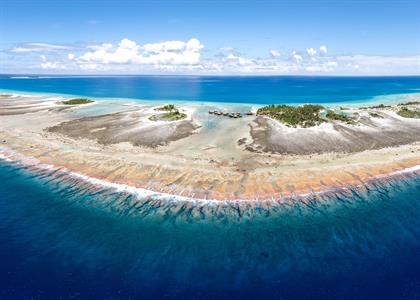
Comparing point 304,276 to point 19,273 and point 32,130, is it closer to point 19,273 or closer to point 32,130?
point 19,273

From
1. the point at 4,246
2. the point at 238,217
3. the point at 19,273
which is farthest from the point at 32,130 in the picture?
the point at 238,217

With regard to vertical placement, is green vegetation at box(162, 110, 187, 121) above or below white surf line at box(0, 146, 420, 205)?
above

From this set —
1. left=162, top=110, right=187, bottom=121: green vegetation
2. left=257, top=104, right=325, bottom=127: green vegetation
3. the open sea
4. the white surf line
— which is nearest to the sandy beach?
the white surf line

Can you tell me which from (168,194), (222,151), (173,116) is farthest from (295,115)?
(168,194)

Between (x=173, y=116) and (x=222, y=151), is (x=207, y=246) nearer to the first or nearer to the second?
(x=222, y=151)

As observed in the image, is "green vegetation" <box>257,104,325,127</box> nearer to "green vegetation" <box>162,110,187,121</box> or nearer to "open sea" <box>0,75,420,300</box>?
"green vegetation" <box>162,110,187,121</box>

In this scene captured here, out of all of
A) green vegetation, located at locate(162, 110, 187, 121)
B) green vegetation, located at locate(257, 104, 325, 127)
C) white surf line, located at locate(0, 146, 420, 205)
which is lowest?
white surf line, located at locate(0, 146, 420, 205)
